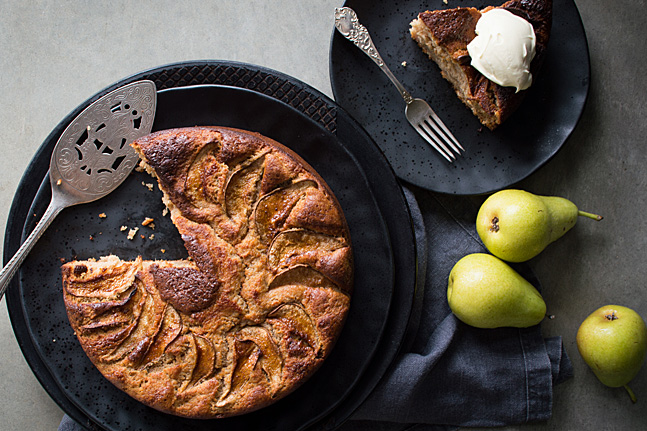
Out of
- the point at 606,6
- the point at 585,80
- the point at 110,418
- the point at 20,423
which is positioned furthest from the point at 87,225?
the point at 606,6

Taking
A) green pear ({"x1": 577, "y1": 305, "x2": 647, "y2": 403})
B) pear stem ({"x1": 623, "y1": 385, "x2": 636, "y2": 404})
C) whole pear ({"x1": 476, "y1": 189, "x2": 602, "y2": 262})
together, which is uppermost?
whole pear ({"x1": 476, "y1": 189, "x2": 602, "y2": 262})

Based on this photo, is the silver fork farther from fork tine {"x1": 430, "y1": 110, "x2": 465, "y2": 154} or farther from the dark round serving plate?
the dark round serving plate

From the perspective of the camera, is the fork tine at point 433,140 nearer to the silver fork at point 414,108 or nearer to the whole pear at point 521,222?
the silver fork at point 414,108

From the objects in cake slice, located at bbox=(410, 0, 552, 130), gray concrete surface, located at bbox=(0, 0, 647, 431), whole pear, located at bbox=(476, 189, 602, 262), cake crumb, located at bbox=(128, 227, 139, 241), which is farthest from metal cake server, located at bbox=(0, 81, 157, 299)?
whole pear, located at bbox=(476, 189, 602, 262)

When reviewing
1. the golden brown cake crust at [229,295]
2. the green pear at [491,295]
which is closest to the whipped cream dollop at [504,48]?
the green pear at [491,295]

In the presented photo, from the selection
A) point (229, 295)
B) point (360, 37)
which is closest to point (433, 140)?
point (360, 37)

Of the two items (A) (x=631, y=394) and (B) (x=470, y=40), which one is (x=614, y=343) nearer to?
(A) (x=631, y=394)
